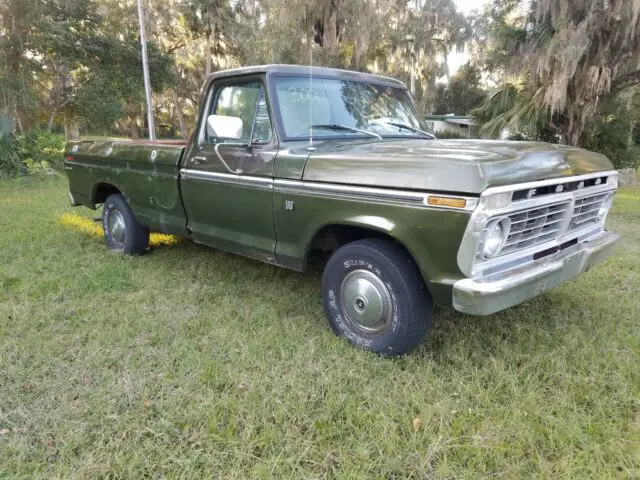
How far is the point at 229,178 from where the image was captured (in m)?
3.80

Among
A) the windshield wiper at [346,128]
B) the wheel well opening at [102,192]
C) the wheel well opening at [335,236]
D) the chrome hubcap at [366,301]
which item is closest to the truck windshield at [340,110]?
the windshield wiper at [346,128]

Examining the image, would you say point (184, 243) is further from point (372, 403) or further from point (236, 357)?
point (372, 403)

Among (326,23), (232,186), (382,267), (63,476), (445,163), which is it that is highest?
(326,23)

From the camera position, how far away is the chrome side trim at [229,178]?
3.53m

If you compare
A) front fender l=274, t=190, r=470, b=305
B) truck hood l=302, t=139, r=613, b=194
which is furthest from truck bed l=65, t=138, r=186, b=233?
truck hood l=302, t=139, r=613, b=194

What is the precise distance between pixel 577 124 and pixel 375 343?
395 inches

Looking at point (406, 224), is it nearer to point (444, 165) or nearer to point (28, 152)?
point (444, 165)

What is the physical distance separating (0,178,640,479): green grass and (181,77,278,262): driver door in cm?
58

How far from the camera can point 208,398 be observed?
105 inches

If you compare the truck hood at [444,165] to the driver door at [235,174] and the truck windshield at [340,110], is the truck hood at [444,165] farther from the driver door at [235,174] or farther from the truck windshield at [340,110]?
the driver door at [235,174]

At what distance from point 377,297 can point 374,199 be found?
64 centimetres

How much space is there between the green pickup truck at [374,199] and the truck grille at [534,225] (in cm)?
1

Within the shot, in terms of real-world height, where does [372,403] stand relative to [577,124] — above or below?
below

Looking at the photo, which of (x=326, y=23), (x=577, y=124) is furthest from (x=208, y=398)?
(x=326, y=23)
